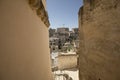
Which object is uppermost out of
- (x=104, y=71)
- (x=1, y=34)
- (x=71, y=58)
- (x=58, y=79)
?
(x=1, y=34)

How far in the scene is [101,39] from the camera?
137 inches

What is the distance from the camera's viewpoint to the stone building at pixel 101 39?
112 inches

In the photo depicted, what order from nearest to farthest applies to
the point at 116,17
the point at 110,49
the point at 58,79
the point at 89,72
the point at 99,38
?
the point at 116,17 → the point at 110,49 → the point at 99,38 → the point at 89,72 → the point at 58,79

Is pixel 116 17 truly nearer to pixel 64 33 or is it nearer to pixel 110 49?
pixel 110 49

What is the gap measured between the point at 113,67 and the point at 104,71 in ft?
1.46

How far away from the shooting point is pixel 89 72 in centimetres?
446

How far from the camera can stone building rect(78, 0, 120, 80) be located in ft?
9.35

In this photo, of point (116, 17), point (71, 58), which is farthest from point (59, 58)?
point (116, 17)

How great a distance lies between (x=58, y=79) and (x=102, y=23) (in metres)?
6.44

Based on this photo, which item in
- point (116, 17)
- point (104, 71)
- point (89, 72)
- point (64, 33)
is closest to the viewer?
point (116, 17)

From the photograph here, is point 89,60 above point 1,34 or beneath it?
beneath

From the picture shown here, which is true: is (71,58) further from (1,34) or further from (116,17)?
(1,34)

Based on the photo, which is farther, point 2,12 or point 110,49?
point 110,49

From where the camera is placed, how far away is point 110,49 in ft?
10.0
